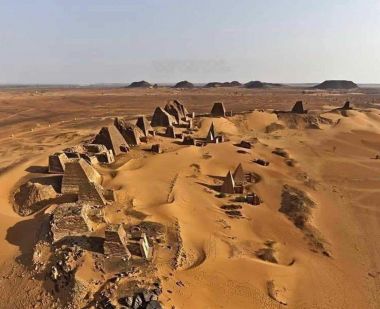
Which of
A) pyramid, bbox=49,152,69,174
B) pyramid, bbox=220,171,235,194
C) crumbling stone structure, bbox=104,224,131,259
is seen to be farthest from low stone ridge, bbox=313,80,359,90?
crumbling stone structure, bbox=104,224,131,259

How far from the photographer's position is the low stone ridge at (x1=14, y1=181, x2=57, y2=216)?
1805 centimetres

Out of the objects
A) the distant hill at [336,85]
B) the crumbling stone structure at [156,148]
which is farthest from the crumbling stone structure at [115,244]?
the distant hill at [336,85]

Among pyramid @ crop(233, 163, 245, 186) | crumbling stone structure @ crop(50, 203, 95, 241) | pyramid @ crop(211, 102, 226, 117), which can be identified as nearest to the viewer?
crumbling stone structure @ crop(50, 203, 95, 241)

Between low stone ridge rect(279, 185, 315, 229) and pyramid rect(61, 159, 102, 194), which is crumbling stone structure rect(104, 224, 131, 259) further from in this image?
low stone ridge rect(279, 185, 315, 229)

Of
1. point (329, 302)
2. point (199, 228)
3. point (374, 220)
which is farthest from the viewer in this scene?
point (374, 220)

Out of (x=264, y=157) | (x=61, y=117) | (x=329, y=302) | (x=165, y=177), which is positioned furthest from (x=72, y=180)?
(x=61, y=117)

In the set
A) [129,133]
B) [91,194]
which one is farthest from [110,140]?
[91,194]

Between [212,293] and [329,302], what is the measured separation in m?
4.16

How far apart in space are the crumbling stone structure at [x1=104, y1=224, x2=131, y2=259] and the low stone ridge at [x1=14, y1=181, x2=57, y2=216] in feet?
18.7

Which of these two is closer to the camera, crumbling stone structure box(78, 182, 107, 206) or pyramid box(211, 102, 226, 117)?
crumbling stone structure box(78, 182, 107, 206)

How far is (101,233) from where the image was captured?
15016 millimetres

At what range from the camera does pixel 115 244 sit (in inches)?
538

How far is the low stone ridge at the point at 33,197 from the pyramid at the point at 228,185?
8.77m

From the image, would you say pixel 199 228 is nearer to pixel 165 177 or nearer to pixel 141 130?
pixel 165 177
